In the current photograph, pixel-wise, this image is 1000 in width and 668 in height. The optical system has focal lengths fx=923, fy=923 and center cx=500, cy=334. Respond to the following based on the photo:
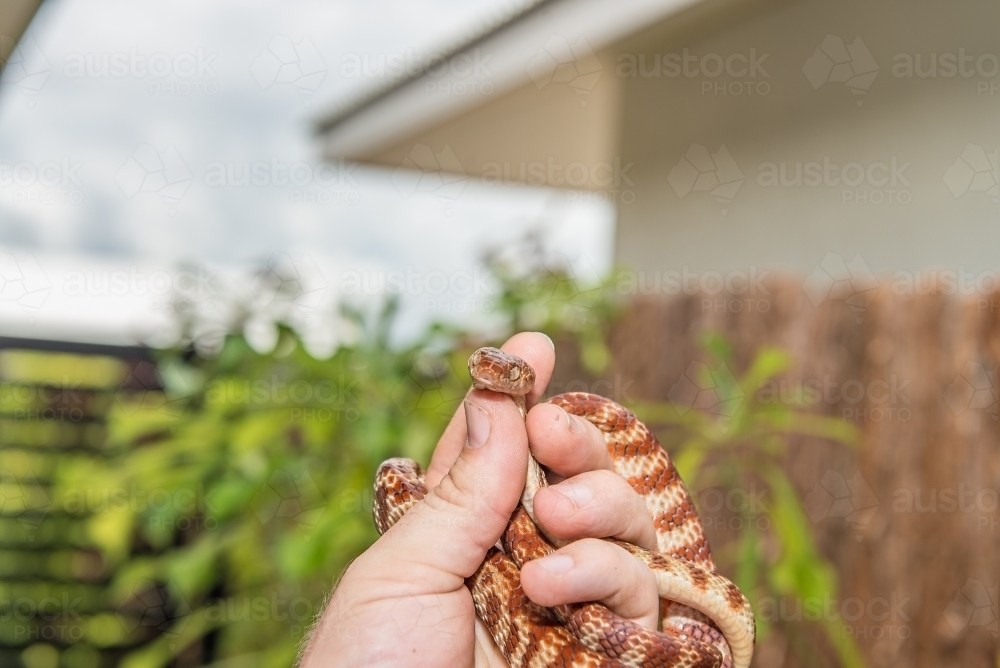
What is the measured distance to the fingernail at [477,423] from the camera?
53.1 inches

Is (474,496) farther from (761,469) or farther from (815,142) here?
(815,142)

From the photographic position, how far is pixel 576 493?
1.39 metres

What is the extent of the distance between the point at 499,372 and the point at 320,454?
293cm

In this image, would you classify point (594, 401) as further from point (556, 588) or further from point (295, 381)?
point (295, 381)

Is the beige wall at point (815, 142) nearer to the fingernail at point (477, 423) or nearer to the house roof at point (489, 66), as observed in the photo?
the house roof at point (489, 66)

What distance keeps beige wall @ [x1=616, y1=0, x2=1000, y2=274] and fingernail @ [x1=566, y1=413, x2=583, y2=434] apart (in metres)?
3.20

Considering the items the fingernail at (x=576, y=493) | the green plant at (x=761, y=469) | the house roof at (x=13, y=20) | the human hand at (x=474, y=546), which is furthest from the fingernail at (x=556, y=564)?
the house roof at (x=13, y=20)

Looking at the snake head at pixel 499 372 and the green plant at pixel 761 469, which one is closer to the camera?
the snake head at pixel 499 372

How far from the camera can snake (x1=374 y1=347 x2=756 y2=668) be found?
1367mm

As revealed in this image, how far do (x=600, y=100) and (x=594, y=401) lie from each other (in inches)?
240

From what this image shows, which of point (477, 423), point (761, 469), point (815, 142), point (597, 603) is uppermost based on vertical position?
point (815, 142)

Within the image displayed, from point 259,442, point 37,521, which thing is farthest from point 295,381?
point 37,521

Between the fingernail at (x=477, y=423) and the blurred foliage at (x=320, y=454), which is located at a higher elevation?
the fingernail at (x=477, y=423)

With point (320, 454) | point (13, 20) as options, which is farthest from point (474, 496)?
point (13, 20)
